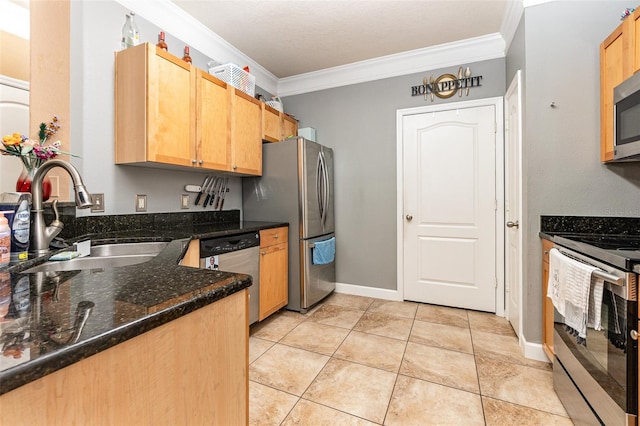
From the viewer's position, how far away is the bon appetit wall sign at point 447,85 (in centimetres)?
296

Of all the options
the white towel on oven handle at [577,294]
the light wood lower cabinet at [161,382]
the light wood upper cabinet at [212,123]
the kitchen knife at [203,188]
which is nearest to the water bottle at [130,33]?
the light wood upper cabinet at [212,123]

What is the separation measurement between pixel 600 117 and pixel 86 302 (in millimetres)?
2696

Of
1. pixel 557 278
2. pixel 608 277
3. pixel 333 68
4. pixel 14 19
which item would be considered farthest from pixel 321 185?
pixel 14 19

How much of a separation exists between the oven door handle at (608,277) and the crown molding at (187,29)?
3.18m

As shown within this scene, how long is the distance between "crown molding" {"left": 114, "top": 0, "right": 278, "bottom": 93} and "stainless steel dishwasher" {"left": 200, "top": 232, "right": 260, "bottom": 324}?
177 cm

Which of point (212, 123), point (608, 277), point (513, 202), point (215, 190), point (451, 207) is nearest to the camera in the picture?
point (608, 277)

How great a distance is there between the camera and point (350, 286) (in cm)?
350

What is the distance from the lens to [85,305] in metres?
0.61

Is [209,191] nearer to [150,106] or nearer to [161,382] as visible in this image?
[150,106]

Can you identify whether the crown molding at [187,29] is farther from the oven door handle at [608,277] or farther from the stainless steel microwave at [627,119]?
the oven door handle at [608,277]

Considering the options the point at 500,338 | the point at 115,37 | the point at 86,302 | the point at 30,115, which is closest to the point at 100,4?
the point at 115,37

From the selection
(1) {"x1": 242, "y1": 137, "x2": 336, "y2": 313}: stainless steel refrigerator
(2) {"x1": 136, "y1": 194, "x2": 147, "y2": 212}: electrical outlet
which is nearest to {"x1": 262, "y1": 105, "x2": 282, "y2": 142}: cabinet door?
(1) {"x1": 242, "y1": 137, "x2": 336, "y2": 313}: stainless steel refrigerator

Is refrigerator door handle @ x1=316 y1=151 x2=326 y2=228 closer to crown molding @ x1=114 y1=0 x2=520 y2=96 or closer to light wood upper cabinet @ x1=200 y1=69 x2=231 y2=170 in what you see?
light wood upper cabinet @ x1=200 y1=69 x2=231 y2=170

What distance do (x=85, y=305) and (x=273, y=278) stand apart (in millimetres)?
A: 2137
